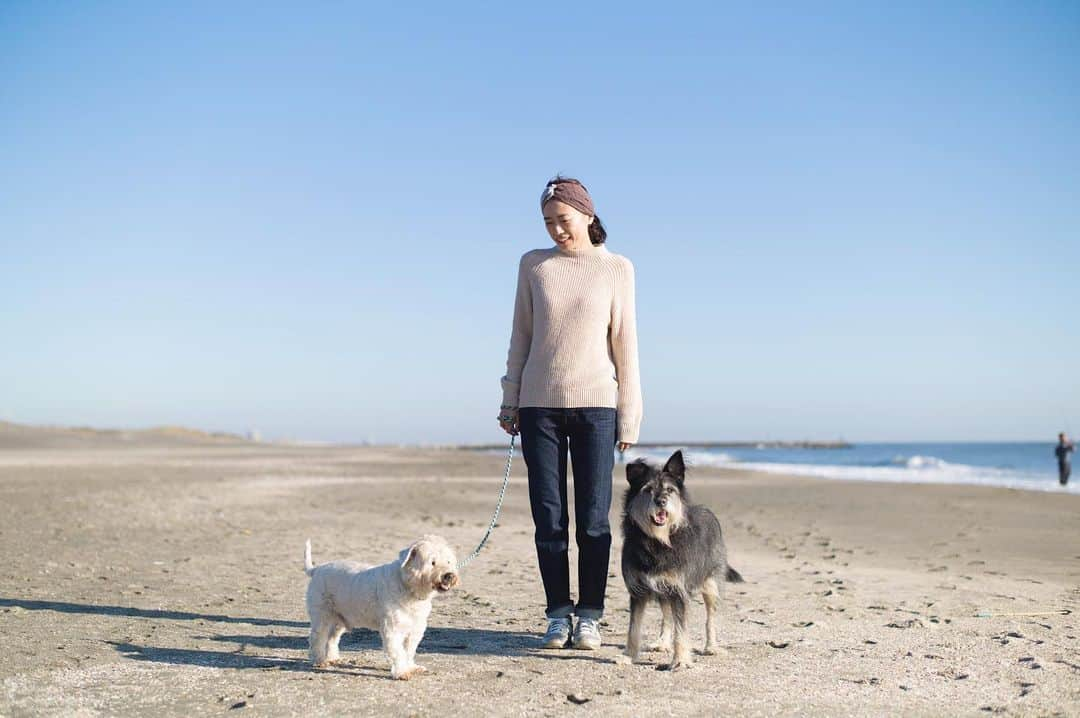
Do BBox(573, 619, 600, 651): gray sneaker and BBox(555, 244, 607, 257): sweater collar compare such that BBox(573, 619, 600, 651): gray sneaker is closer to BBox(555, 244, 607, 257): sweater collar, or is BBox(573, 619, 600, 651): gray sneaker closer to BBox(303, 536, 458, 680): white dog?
BBox(303, 536, 458, 680): white dog

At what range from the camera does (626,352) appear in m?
5.95

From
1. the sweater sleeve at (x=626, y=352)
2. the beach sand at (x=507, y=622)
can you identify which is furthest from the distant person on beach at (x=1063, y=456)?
the sweater sleeve at (x=626, y=352)

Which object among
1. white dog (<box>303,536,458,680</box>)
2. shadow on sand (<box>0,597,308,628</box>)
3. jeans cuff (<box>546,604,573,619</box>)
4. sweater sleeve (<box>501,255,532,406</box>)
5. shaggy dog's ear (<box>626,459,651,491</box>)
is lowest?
shadow on sand (<box>0,597,308,628</box>)

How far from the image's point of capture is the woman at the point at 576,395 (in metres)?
5.77

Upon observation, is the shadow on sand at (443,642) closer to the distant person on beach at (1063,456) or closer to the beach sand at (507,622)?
the beach sand at (507,622)

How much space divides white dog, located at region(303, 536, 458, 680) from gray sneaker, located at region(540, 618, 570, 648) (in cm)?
93

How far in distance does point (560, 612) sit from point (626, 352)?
1.71m

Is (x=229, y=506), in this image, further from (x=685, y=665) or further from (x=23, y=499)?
(x=685, y=665)

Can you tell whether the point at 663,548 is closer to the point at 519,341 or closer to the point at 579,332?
the point at 579,332

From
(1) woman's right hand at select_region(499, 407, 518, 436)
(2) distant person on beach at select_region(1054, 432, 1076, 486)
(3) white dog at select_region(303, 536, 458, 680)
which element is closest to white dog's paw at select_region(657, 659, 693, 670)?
(3) white dog at select_region(303, 536, 458, 680)

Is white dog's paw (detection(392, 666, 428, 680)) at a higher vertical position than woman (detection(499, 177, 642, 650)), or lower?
lower

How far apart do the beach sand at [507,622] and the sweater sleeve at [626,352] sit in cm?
138

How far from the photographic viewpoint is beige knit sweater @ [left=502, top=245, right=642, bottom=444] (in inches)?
228

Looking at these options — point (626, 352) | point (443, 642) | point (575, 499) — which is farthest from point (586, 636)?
point (626, 352)
